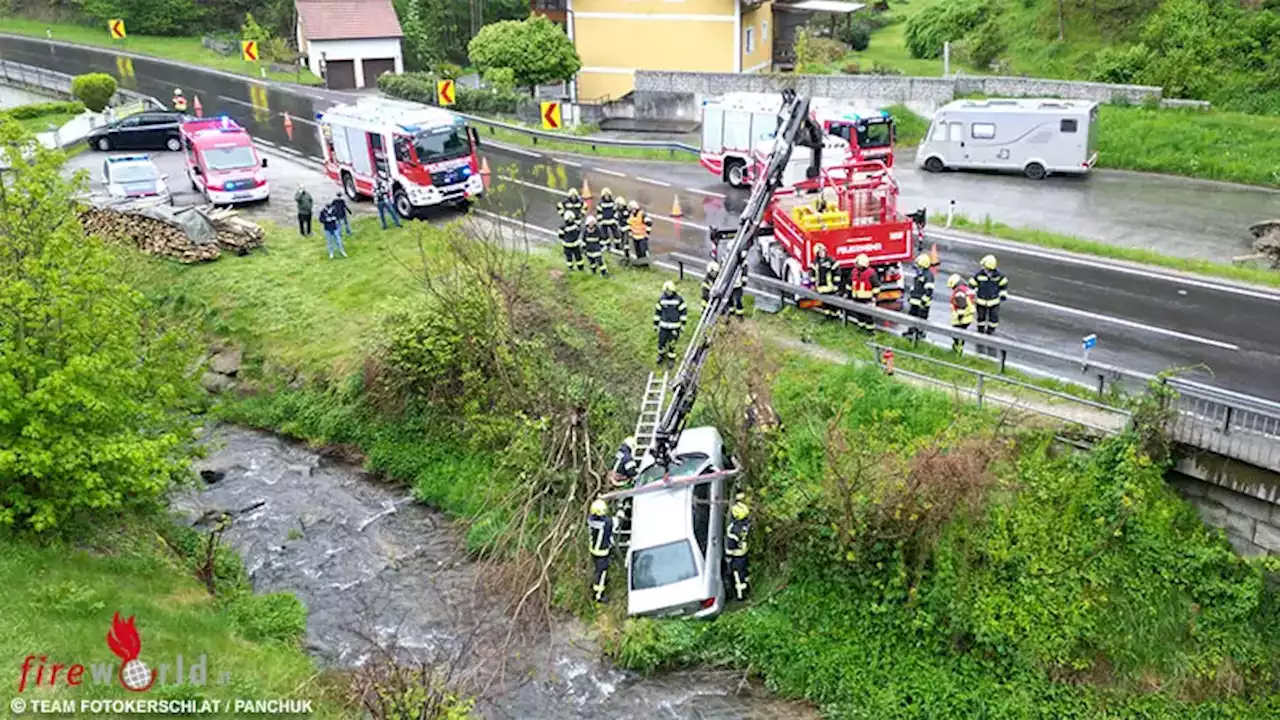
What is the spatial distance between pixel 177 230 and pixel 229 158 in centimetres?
420

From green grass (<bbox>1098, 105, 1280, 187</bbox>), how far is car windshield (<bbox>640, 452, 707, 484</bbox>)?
20.2 metres

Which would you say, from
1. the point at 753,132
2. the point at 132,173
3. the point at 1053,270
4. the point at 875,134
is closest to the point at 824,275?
the point at 1053,270

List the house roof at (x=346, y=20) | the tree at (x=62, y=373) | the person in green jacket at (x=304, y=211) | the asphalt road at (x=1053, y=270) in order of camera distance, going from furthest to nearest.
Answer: the house roof at (x=346, y=20) < the person in green jacket at (x=304, y=211) < the asphalt road at (x=1053, y=270) < the tree at (x=62, y=373)

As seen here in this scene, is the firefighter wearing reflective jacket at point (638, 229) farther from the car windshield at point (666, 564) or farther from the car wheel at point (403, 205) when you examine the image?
the car windshield at point (666, 564)

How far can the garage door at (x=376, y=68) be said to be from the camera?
156 feet

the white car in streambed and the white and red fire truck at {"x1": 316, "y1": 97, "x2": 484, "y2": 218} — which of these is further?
the white and red fire truck at {"x1": 316, "y1": 97, "x2": 484, "y2": 218}

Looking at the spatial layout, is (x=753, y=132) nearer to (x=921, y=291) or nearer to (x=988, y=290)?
(x=921, y=291)

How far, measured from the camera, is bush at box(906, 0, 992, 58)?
41250 millimetres

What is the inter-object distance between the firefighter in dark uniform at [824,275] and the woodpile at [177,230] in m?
13.9

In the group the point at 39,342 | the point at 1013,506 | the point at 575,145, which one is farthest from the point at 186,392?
the point at 575,145

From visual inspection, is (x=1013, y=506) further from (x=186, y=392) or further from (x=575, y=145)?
(x=575, y=145)

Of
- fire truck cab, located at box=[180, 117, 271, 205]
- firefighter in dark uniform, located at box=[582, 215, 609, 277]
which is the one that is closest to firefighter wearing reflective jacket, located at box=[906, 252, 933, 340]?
firefighter in dark uniform, located at box=[582, 215, 609, 277]

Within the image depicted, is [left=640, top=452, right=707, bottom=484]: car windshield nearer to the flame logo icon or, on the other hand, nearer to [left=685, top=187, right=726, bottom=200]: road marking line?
the flame logo icon

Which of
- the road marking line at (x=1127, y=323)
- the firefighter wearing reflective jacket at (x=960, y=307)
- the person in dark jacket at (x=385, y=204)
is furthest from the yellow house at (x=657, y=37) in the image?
the firefighter wearing reflective jacket at (x=960, y=307)
